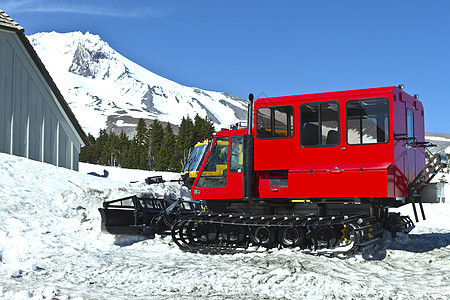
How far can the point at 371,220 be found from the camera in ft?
32.9

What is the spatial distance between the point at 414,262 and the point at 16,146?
55.0 feet

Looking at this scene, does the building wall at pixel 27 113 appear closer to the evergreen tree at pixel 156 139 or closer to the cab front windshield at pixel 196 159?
the cab front windshield at pixel 196 159

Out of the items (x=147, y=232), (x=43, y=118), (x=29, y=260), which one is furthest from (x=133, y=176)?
(x=29, y=260)

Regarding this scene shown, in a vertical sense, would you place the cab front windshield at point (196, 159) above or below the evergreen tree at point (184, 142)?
below

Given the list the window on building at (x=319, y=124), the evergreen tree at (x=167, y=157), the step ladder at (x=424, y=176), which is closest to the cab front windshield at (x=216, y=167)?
the window on building at (x=319, y=124)

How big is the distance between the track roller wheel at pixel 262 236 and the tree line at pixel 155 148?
189 feet

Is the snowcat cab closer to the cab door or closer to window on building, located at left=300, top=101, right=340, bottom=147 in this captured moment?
the cab door

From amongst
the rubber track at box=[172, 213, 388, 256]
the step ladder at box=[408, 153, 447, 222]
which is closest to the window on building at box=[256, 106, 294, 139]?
the rubber track at box=[172, 213, 388, 256]

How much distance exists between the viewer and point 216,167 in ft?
38.2

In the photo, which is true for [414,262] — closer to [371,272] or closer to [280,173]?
[371,272]

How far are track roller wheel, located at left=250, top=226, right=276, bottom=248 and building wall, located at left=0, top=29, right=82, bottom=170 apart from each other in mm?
13531

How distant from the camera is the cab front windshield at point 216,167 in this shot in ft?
37.6

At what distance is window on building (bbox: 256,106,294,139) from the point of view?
1070cm

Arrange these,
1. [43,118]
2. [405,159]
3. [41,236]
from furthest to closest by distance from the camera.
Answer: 1. [43,118]
2. [41,236]
3. [405,159]
